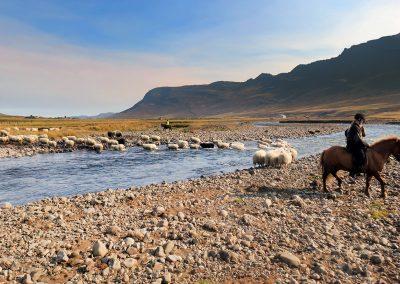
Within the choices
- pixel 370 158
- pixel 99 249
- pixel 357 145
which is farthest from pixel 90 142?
pixel 99 249

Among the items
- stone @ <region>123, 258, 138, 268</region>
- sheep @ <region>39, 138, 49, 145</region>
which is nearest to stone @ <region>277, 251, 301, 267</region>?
stone @ <region>123, 258, 138, 268</region>

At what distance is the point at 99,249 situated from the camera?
28.2ft

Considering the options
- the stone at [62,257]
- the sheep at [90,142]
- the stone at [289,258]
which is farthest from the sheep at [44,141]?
the stone at [289,258]

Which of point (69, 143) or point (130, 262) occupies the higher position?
point (69, 143)

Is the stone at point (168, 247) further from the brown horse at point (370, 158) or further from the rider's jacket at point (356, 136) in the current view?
the rider's jacket at point (356, 136)

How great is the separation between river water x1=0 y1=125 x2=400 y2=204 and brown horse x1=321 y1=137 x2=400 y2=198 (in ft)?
29.3

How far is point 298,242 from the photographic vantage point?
9586mm

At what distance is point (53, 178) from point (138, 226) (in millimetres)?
13754

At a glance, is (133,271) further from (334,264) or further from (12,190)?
(12,190)

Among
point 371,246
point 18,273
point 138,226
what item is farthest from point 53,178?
point 371,246

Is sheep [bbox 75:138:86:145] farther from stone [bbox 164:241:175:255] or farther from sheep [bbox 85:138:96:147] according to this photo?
stone [bbox 164:241:175:255]

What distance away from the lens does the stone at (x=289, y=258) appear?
8289mm

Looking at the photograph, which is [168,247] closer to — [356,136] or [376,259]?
[376,259]

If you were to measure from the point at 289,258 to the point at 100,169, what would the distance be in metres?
19.5
